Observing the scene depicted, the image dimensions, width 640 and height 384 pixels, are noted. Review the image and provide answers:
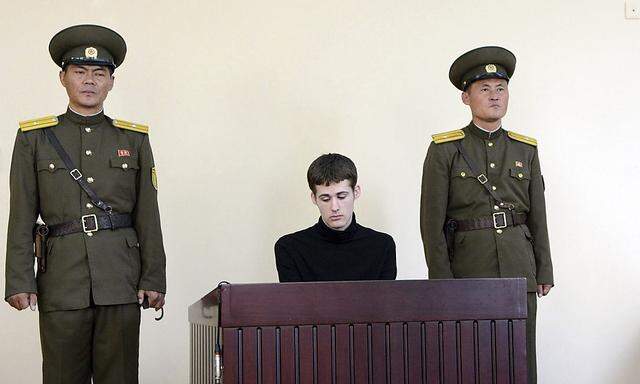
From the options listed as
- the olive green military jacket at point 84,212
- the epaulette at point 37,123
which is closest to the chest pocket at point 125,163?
the olive green military jacket at point 84,212

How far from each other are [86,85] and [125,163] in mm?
275

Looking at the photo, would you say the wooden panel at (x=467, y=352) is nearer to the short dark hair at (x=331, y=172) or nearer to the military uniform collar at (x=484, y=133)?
the short dark hair at (x=331, y=172)

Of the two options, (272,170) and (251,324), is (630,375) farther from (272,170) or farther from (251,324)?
(251,324)

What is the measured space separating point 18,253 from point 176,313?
4.48 feet

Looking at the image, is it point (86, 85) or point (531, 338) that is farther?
point (531, 338)

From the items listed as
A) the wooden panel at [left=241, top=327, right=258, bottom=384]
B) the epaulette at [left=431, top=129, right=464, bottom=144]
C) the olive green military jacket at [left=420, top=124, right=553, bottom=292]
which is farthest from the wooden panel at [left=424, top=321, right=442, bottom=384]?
the epaulette at [left=431, top=129, right=464, bottom=144]

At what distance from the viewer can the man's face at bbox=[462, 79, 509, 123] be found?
3320 mm

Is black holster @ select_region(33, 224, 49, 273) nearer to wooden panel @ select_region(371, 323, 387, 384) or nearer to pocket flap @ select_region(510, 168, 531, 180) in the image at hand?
wooden panel @ select_region(371, 323, 387, 384)

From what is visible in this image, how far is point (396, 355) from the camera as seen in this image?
78.3 inches

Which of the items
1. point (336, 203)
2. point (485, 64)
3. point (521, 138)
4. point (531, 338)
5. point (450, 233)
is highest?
point (485, 64)

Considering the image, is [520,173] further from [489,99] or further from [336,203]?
[336,203]

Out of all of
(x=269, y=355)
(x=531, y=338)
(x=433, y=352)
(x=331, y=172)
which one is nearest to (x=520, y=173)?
(x=531, y=338)

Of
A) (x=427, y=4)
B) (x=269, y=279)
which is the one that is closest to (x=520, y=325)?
(x=269, y=279)

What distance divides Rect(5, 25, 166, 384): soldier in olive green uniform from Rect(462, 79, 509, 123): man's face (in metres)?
1.18
